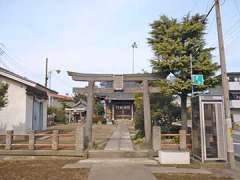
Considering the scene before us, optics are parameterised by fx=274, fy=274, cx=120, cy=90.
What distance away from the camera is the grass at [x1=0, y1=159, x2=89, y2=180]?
8.09 m

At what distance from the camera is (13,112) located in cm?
1811

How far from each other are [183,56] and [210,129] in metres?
4.67

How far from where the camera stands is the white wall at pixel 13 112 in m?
18.0

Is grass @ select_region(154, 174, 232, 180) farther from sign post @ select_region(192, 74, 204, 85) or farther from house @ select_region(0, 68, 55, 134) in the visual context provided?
house @ select_region(0, 68, 55, 134)

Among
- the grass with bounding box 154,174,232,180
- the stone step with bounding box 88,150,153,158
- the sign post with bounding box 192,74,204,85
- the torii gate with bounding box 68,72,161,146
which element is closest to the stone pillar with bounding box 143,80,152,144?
the torii gate with bounding box 68,72,161,146

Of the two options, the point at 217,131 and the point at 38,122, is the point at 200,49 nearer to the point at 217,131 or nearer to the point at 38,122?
the point at 217,131

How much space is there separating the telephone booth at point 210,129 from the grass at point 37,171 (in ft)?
15.7

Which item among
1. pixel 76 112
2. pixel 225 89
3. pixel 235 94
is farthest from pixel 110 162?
pixel 235 94

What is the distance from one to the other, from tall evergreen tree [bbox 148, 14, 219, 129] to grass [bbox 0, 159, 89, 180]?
22.2 feet

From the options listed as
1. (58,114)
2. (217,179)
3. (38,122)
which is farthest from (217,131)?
(58,114)

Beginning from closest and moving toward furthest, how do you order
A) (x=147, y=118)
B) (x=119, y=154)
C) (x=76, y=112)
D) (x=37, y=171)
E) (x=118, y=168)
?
(x=37, y=171) → (x=118, y=168) → (x=119, y=154) → (x=147, y=118) → (x=76, y=112)

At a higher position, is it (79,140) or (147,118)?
(147,118)

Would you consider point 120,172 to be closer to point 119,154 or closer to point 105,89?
point 119,154

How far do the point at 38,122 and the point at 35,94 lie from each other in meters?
2.93
